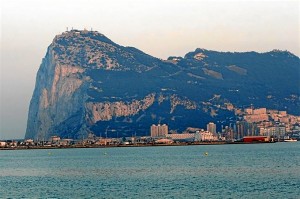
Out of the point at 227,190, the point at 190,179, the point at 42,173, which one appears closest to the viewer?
the point at 227,190

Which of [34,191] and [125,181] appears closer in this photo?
[34,191]

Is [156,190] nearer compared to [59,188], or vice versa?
[156,190]

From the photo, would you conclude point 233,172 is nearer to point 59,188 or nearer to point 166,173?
point 166,173

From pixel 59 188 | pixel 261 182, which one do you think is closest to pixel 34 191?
pixel 59 188

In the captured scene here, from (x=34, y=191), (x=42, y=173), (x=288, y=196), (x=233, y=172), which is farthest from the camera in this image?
(x=42, y=173)

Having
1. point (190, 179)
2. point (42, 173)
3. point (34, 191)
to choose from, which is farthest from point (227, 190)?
point (42, 173)

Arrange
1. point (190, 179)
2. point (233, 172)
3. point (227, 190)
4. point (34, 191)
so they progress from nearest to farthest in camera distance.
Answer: point (227, 190)
point (34, 191)
point (190, 179)
point (233, 172)

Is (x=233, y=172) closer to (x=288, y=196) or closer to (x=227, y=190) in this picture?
(x=227, y=190)

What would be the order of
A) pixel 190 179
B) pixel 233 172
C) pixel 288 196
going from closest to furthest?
1. pixel 288 196
2. pixel 190 179
3. pixel 233 172
